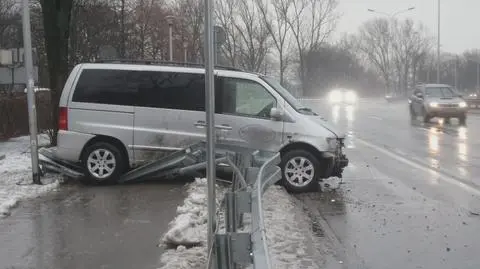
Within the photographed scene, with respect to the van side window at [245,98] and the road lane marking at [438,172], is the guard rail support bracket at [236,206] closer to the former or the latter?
the van side window at [245,98]

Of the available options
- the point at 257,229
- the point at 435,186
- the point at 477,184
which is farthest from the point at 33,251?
the point at 477,184

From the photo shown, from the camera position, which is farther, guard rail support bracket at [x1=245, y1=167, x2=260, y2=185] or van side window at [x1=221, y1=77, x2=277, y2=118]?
van side window at [x1=221, y1=77, x2=277, y2=118]

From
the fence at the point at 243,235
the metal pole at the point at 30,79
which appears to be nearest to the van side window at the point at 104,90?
the metal pole at the point at 30,79

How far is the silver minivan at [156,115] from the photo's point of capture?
1039 cm

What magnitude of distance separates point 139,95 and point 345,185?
3.95 meters

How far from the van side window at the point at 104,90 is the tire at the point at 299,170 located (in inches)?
115

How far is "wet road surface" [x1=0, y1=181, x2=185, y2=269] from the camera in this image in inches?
246

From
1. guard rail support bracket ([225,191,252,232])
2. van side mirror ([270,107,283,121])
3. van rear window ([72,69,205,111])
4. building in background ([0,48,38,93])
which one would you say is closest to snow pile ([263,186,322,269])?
guard rail support bracket ([225,191,252,232])

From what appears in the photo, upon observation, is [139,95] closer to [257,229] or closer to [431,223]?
[431,223]

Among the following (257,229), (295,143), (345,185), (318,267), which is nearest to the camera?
(257,229)

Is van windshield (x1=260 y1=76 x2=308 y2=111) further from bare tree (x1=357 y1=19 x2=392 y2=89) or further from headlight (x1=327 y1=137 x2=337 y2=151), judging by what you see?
bare tree (x1=357 y1=19 x2=392 y2=89)

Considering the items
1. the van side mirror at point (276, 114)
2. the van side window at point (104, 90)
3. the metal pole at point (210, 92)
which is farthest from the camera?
the van side window at point (104, 90)

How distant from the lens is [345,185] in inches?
432

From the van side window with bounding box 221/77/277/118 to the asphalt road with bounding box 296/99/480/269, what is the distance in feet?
5.41
